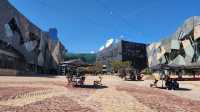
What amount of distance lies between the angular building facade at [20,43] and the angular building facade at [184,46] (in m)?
28.0

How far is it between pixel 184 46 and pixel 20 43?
44.3 meters

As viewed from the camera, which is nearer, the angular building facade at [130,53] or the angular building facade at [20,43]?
the angular building facade at [20,43]

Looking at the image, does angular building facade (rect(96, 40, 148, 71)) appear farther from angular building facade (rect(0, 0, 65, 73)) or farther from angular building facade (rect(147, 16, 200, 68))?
angular building facade (rect(0, 0, 65, 73))

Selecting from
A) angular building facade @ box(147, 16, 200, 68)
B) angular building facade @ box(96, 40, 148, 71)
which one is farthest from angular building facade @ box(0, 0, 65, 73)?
angular building facade @ box(96, 40, 148, 71)

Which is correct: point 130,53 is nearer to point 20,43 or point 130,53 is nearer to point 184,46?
point 184,46

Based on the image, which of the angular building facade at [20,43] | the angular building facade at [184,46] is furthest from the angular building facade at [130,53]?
the angular building facade at [20,43]

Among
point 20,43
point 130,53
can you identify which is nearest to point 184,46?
point 20,43

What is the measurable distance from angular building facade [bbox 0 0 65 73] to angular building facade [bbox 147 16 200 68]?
2796 cm

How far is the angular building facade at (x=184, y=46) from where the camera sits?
256 ft

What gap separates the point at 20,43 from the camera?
6150 centimetres

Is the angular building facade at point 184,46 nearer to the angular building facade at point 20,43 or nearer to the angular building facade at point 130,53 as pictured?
the angular building facade at point 20,43

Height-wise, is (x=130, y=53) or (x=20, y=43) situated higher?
(x=130, y=53)

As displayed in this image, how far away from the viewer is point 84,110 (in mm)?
9953

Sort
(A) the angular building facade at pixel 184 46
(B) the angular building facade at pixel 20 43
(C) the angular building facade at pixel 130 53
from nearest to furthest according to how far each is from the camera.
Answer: (B) the angular building facade at pixel 20 43 → (A) the angular building facade at pixel 184 46 → (C) the angular building facade at pixel 130 53
